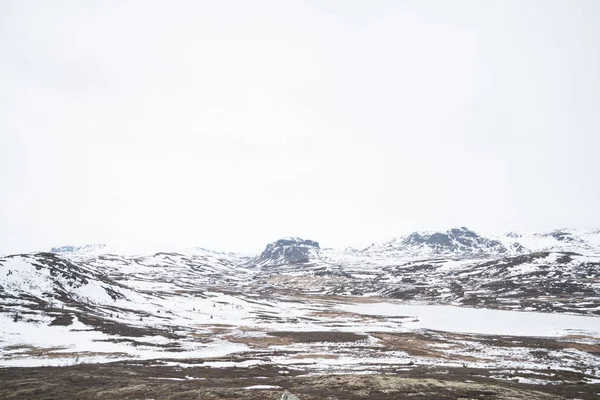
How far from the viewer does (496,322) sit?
101750 mm

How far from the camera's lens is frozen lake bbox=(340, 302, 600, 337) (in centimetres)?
8619

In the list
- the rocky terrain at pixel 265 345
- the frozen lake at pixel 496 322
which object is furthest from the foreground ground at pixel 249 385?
the frozen lake at pixel 496 322

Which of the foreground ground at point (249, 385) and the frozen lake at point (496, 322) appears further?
the frozen lake at point (496, 322)

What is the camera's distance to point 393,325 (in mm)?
96562

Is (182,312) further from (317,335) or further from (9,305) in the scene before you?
(317,335)

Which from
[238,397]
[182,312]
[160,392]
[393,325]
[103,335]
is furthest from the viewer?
[182,312]

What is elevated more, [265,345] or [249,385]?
[249,385]

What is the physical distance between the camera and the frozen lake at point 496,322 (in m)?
86.2

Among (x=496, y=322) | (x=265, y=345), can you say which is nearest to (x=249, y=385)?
(x=265, y=345)

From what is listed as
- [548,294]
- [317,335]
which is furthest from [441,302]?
[317,335]

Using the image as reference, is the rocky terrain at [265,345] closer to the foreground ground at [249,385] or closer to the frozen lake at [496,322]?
the foreground ground at [249,385]

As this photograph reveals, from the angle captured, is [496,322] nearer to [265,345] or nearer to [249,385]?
[265,345]

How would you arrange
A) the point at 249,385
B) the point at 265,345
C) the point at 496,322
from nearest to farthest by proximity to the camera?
1. the point at 249,385
2. the point at 265,345
3. the point at 496,322

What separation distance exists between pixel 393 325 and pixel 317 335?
31.4 m
